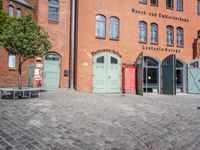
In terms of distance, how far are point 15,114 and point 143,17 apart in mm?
16208

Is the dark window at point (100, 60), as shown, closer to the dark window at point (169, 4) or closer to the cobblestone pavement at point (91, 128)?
the dark window at point (169, 4)

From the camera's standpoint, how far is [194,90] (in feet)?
76.2

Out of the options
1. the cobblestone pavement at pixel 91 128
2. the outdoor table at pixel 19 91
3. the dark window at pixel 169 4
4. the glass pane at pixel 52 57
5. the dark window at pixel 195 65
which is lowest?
the cobblestone pavement at pixel 91 128

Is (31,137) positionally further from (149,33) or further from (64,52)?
(149,33)

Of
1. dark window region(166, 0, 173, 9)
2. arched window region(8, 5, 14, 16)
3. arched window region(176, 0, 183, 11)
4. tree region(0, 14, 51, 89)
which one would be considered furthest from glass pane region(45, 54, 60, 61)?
arched window region(176, 0, 183, 11)

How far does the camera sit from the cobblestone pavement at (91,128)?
A: 6398 mm

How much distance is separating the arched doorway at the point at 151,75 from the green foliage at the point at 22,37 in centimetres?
1145

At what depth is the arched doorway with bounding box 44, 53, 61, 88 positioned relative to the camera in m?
19.4

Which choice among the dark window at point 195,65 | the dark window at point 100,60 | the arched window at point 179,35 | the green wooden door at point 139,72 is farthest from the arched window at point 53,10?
the dark window at point 195,65

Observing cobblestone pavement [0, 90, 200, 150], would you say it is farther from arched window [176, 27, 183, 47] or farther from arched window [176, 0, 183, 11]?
arched window [176, 0, 183, 11]

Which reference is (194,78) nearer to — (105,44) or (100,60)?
(105,44)

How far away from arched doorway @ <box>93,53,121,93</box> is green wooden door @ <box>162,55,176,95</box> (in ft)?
14.2

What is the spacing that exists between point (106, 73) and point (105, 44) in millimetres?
2338

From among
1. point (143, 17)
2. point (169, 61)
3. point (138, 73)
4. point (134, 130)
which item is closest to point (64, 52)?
point (138, 73)
